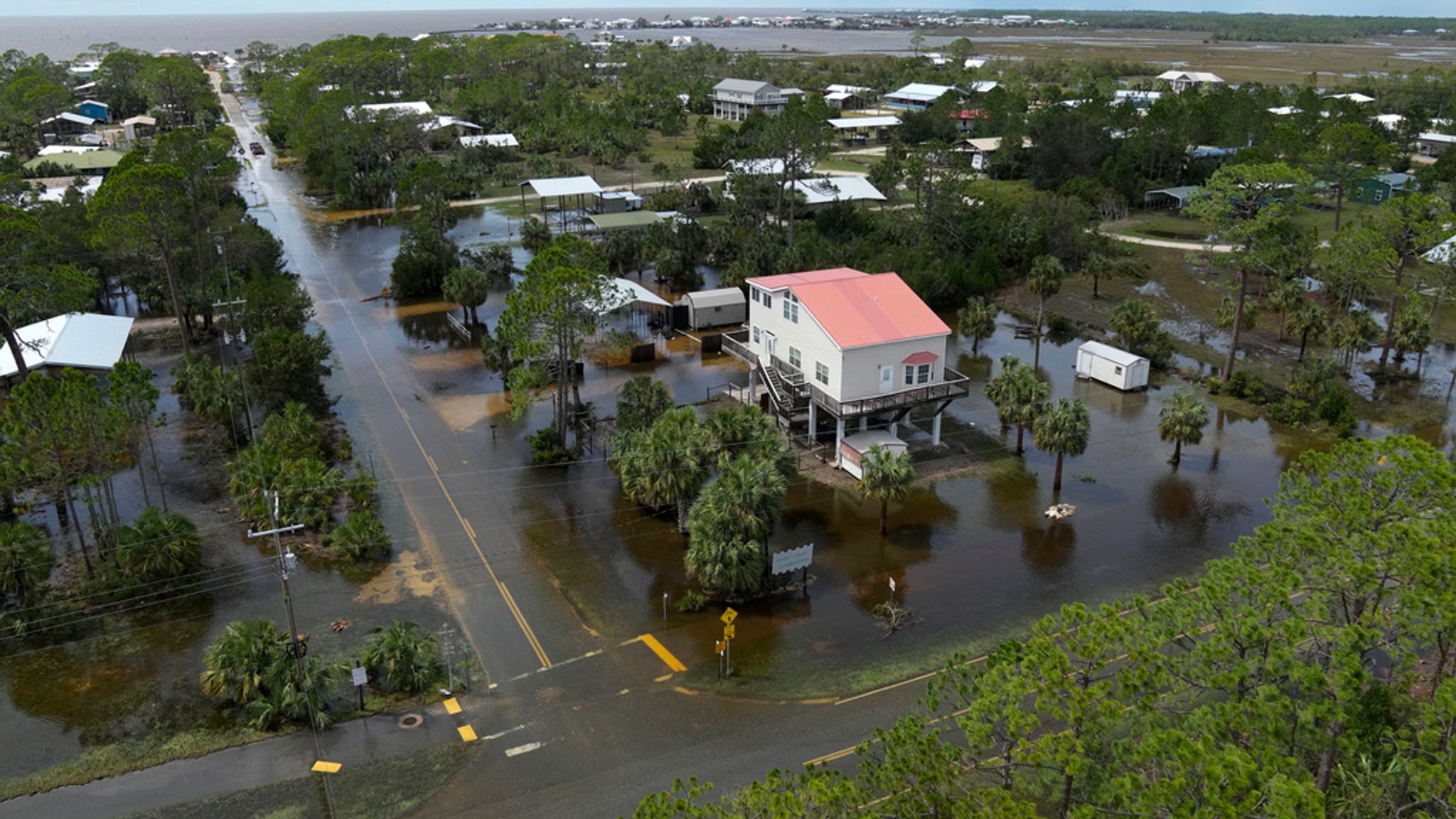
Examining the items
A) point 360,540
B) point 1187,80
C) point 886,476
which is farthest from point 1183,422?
point 1187,80

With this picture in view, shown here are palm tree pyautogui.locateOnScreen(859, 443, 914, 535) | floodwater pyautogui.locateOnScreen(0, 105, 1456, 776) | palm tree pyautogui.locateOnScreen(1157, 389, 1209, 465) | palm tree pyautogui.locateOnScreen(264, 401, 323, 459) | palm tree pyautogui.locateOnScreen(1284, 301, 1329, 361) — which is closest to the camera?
floodwater pyautogui.locateOnScreen(0, 105, 1456, 776)

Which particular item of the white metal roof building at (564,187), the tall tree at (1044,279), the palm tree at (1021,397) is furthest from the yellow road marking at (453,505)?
the tall tree at (1044,279)

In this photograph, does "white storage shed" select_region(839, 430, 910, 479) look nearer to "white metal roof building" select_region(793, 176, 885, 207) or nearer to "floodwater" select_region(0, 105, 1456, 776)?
"floodwater" select_region(0, 105, 1456, 776)

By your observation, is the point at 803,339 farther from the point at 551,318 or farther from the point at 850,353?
the point at 551,318

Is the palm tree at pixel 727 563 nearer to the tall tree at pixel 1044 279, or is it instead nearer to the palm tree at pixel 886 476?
the palm tree at pixel 886 476

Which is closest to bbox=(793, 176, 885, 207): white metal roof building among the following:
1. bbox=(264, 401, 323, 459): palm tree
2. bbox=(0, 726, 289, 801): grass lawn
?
bbox=(264, 401, 323, 459): palm tree
